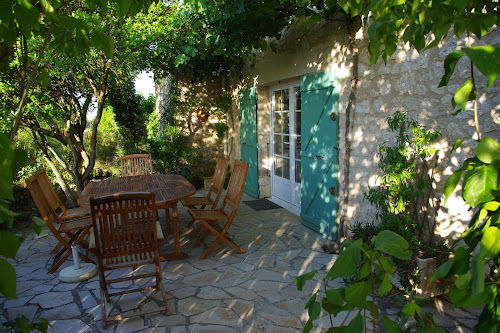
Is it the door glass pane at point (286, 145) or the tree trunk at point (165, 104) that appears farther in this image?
the tree trunk at point (165, 104)

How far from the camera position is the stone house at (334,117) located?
117 inches

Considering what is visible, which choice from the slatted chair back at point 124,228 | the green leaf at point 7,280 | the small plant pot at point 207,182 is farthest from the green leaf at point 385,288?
the small plant pot at point 207,182

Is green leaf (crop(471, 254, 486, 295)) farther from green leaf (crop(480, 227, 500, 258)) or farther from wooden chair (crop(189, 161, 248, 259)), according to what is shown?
wooden chair (crop(189, 161, 248, 259))

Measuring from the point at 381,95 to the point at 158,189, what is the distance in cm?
267

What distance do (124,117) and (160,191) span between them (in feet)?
18.1

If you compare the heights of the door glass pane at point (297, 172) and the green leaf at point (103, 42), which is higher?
the green leaf at point (103, 42)

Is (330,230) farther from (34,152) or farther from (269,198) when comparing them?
(34,152)

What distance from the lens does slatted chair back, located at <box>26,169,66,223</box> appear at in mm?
3494

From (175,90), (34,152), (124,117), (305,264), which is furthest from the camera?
(124,117)

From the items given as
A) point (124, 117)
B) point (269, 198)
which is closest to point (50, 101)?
point (124, 117)

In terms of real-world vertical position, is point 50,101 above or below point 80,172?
above

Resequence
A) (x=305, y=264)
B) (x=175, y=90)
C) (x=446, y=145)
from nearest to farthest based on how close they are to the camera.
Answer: (x=446, y=145) → (x=305, y=264) → (x=175, y=90)

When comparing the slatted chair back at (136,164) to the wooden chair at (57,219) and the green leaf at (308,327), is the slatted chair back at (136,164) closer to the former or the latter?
the wooden chair at (57,219)

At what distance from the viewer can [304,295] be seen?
316 cm
